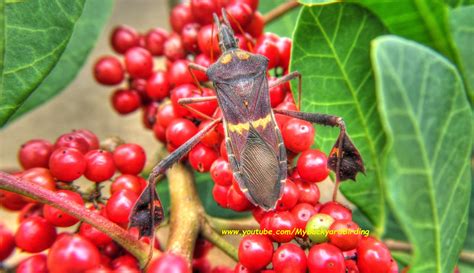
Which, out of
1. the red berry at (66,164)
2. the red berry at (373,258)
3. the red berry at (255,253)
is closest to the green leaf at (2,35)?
the red berry at (66,164)

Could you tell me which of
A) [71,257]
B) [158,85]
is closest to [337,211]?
[71,257]

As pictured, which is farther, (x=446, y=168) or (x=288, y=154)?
(x=288, y=154)

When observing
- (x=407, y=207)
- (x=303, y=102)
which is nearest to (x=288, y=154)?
(x=303, y=102)

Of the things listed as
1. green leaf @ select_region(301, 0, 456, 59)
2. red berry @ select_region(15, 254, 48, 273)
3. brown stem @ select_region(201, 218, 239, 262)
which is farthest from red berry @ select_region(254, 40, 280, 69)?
red berry @ select_region(15, 254, 48, 273)

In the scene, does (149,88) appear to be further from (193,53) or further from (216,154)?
(216,154)

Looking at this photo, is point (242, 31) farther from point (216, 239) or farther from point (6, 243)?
point (6, 243)
